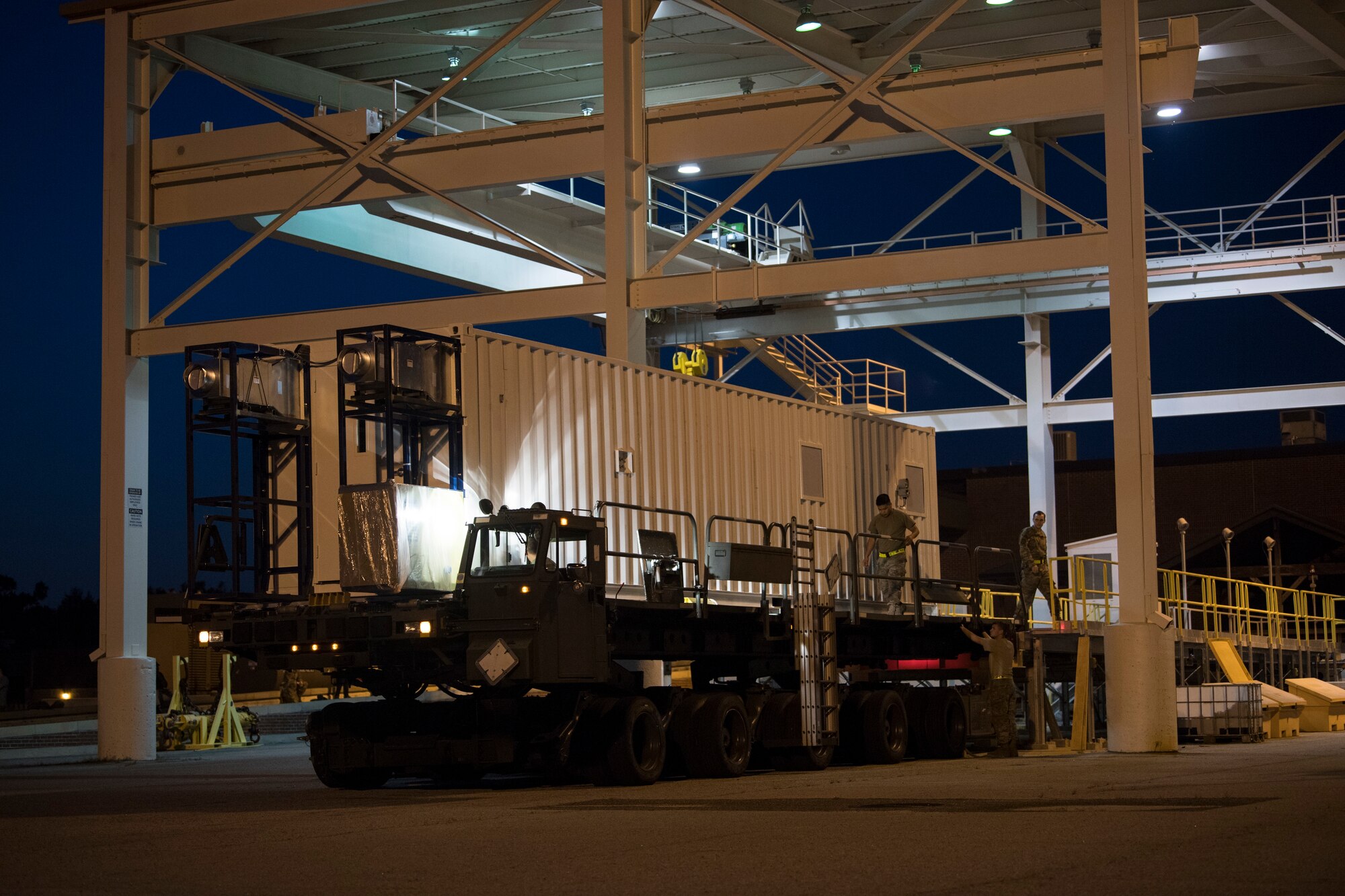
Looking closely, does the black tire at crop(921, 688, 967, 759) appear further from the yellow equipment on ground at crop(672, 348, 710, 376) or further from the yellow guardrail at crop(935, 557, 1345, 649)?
the yellow equipment on ground at crop(672, 348, 710, 376)

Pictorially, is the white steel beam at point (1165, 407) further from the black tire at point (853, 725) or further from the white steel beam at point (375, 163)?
the black tire at point (853, 725)

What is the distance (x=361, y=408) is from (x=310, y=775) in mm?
6179

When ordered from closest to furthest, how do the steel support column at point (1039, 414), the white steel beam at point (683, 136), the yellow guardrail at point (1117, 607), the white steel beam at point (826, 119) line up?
the white steel beam at point (683, 136), the white steel beam at point (826, 119), the yellow guardrail at point (1117, 607), the steel support column at point (1039, 414)

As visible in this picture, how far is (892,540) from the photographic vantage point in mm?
20297

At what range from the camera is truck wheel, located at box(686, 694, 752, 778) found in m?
16.0

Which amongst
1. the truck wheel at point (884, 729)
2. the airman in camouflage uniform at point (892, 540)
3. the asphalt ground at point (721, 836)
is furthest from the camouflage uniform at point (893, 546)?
the asphalt ground at point (721, 836)

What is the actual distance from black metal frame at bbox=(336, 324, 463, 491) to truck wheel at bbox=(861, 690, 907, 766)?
650 cm

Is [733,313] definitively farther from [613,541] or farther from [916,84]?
[613,541]

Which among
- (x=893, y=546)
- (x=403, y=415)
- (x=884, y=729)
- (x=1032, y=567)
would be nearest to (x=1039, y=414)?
(x=1032, y=567)

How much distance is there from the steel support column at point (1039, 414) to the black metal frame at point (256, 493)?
2115cm

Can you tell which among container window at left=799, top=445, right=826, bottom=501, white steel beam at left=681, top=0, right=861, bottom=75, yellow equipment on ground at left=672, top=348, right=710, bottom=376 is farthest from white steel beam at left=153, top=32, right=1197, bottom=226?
yellow equipment on ground at left=672, top=348, right=710, bottom=376

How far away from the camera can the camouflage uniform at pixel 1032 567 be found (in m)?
22.8

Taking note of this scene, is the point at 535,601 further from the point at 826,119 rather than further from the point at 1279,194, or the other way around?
the point at 1279,194

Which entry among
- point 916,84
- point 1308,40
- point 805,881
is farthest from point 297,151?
point 805,881
